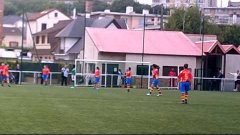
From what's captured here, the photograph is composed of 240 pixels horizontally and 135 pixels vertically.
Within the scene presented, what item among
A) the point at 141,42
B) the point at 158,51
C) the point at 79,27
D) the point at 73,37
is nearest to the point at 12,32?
the point at 79,27

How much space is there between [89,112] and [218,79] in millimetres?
30190

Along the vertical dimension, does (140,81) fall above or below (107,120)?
above

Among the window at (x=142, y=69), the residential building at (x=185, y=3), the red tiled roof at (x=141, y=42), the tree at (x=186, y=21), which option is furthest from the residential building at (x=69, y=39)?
the residential building at (x=185, y=3)

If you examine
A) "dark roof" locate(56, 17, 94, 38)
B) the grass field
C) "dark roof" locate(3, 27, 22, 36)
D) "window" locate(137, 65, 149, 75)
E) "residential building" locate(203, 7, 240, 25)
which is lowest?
the grass field

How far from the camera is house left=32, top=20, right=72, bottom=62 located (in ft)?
272

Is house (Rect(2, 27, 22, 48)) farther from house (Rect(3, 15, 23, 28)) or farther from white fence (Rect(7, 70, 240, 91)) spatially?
white fence (Rect(7, 70, 240, 91))

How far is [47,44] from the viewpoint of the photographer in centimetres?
8762

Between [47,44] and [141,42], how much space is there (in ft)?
120

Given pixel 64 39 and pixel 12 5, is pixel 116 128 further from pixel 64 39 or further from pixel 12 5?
pixel 12 5

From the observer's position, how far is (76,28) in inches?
2997

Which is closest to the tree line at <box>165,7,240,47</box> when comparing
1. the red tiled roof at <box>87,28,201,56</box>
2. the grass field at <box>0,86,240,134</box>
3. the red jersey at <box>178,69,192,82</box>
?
the red tiled roof at <box>87,28,201,56</box>

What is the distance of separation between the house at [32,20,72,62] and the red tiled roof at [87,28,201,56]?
27607mm

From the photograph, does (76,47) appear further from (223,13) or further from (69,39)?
(223,13)

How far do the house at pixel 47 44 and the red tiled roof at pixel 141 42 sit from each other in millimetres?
27607
